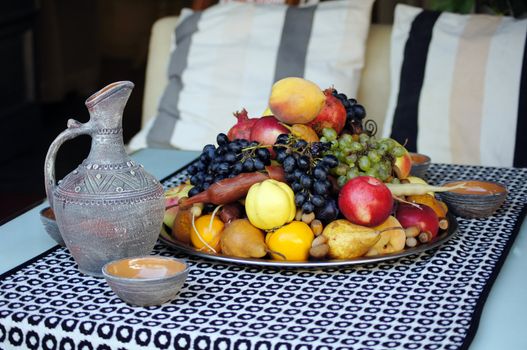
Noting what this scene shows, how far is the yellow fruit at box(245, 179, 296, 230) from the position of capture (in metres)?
1.26

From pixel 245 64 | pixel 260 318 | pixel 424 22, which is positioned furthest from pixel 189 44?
pixel 260 318

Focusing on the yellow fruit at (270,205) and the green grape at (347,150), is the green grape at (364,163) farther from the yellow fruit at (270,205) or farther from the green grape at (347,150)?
the yellow fruit at (270,205)

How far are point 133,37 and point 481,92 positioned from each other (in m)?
4.34

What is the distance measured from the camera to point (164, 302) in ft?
3.75

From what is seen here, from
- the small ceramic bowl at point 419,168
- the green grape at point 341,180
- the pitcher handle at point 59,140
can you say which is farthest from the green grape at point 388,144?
the pitcher handle at point 59,140

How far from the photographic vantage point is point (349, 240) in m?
1.26

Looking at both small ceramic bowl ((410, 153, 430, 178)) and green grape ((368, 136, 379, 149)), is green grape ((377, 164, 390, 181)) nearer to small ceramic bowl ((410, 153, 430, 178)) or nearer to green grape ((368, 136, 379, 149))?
green grape ((368, 136, 379, 149))

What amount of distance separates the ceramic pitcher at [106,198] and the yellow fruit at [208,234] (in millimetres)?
84

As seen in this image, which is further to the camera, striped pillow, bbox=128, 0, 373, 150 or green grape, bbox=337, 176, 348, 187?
striped pillow, bbox=128, 0, 373, 150

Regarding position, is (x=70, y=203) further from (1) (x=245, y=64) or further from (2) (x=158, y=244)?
(1) (x=245, y=64)

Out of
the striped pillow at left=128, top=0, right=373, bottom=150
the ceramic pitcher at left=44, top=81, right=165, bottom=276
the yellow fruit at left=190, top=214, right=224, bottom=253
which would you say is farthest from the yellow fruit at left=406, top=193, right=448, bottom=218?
the striped pillow at left=128, top=0, right=373, bottom=150

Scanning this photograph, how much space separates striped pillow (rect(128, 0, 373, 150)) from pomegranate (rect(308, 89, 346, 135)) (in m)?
1.05

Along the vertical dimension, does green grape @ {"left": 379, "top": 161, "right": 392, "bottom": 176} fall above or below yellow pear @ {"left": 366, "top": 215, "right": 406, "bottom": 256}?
above

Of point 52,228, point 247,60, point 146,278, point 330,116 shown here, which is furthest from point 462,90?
point 146,278
